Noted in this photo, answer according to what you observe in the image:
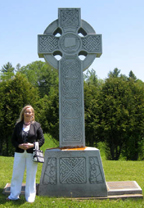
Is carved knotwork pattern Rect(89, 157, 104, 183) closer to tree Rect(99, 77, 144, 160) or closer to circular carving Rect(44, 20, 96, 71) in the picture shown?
circular carving Rect(44, 20, 96, 71)

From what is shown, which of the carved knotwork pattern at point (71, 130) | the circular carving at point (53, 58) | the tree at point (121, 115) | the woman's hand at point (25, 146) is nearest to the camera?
the woman's hand at point (25, 146)

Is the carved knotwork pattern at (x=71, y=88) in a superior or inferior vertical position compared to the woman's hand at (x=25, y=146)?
superior

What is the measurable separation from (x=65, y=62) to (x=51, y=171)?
2.49m

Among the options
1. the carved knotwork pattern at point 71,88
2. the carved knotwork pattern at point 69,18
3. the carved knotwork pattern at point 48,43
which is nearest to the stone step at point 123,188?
the carved knotwork pattern at point 71,88

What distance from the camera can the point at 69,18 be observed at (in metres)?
5.91

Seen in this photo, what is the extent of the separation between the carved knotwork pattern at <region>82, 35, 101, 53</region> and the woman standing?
214 cm

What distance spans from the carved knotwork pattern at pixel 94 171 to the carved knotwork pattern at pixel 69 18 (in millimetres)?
3156

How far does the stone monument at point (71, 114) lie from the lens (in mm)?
5254

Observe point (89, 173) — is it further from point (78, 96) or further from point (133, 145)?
point (133, 145)

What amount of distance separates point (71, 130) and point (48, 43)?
7.00ft

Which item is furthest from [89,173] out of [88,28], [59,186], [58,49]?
[88,28]

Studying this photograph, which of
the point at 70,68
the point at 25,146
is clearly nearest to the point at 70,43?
the point at 70,68

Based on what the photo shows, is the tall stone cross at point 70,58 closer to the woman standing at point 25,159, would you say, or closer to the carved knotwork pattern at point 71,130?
the carved knotwork pattern at point 71,130

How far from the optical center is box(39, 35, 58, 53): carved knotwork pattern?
229 inches
